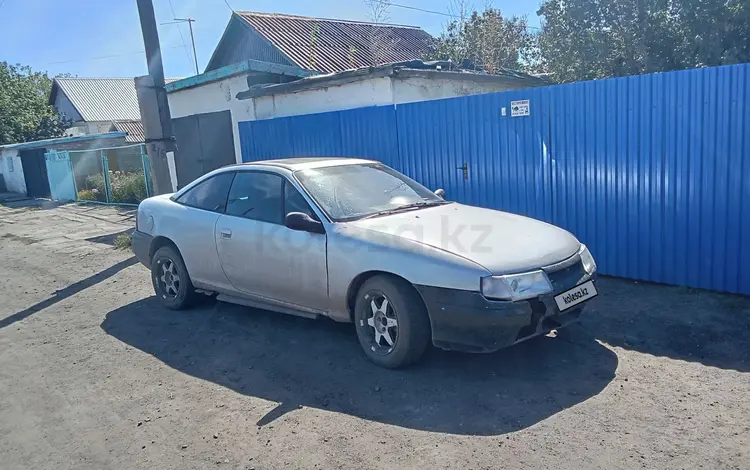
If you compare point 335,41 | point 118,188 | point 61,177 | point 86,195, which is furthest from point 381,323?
point 61,177

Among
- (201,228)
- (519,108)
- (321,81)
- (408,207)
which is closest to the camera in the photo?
(408,207)

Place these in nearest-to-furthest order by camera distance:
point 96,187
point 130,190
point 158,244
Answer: point 158,244 < point 130,190 < point 96,187

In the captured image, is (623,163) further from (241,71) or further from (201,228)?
(241,71)

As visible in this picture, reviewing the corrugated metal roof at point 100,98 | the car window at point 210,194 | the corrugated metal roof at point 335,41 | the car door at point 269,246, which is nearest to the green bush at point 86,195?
the corrugated metal roof at point 335,41

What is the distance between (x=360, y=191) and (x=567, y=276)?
75.8 inches

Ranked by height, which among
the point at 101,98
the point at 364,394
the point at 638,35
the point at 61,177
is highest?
the point at 101,98

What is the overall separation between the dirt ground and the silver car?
1.13 feet

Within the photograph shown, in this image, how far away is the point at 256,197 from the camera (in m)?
5.45

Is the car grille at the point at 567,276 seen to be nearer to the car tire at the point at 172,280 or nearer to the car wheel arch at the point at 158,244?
the car tire at the point at 172,280

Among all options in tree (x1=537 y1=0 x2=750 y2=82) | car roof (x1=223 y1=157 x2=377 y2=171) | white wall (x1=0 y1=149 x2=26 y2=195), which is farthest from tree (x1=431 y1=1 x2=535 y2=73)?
white wall (x1=0 y1=149 x2=26 y2=195)

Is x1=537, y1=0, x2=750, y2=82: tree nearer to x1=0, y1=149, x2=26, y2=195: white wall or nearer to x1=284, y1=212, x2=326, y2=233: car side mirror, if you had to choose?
x1=284, y1=212, x2=326, y2=233: car side mirror

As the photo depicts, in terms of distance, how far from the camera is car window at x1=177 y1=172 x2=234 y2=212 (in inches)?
Answer: 227

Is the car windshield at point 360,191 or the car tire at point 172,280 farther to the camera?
the car tire at point 172,280

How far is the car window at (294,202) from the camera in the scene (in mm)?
4966
